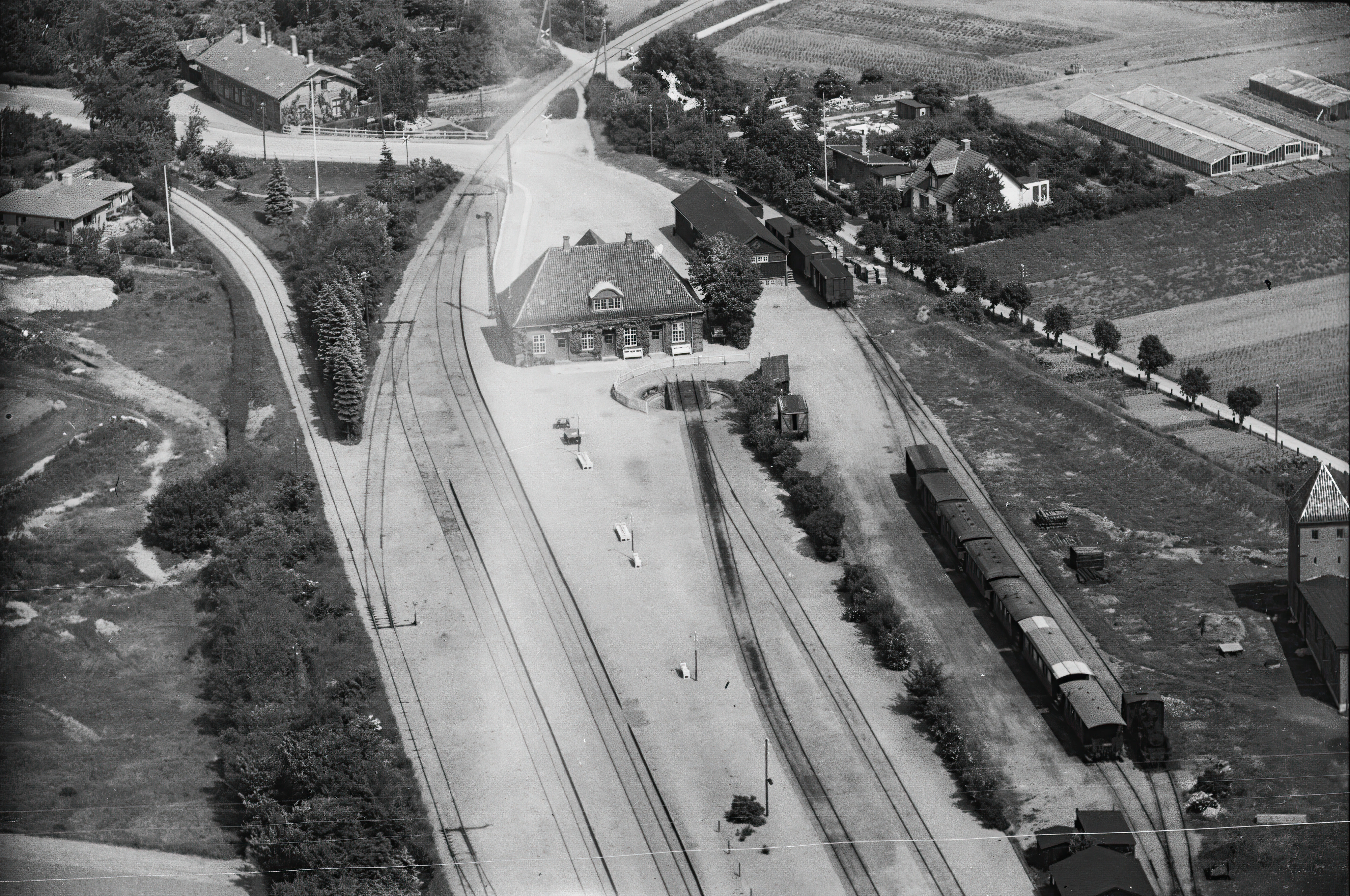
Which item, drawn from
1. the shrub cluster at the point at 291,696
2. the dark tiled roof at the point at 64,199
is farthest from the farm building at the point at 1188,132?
the shrub cluster at the point at 291,696

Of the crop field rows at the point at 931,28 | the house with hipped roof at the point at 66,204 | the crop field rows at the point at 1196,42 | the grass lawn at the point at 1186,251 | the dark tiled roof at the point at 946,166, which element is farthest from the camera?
the crop field rows at the point at 931,28

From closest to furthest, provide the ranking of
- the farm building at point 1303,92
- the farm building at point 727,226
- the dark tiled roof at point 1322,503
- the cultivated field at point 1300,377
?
the dark tiled roof at point 1322,503 → the cultivated field at point 1300,377 → the farm building at point 727,226 → the farm building at point 1303,92

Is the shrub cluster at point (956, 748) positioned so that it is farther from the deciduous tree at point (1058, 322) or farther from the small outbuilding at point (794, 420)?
the deciduous tree at point (1058, 322)

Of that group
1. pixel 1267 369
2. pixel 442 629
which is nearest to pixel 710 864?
pixel 442 629

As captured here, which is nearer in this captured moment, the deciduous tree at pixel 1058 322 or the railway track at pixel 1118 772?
the railway track at pixel 1118 772

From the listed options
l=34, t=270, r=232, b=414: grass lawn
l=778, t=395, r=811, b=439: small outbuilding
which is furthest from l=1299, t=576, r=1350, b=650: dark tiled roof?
l=34, t=270, r=232, b=414: grass lawn

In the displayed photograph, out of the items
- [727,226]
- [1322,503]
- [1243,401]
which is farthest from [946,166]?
[1322,503]

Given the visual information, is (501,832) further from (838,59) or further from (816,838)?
(838,59)
